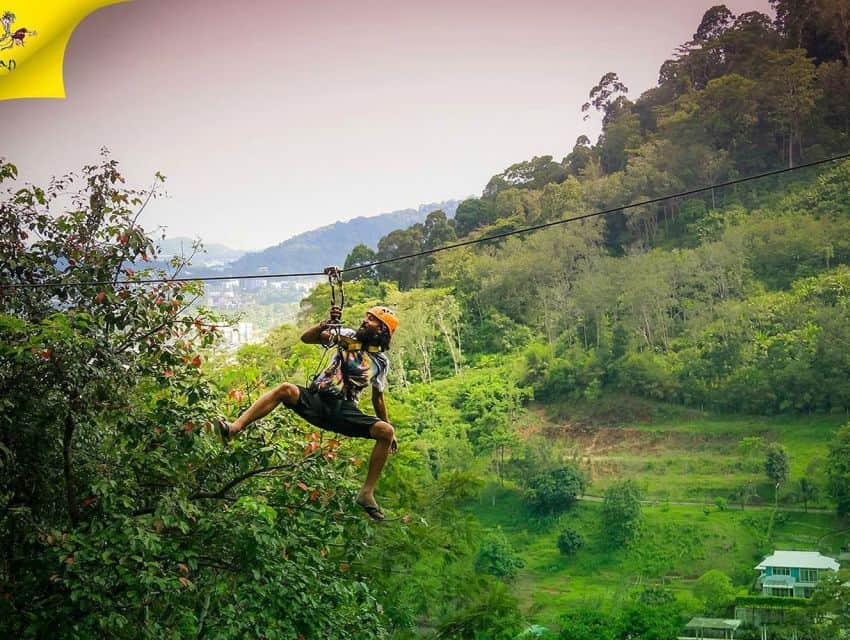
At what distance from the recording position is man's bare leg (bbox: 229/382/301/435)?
13.6ft

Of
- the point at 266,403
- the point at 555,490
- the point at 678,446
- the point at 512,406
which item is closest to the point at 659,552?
the point at 555,490

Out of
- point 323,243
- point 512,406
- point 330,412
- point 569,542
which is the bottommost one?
point 569,542

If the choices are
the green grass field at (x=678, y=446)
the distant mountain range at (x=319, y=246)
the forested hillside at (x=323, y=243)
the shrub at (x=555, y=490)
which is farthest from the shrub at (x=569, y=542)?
the forested hillside at (x=323, y=243)

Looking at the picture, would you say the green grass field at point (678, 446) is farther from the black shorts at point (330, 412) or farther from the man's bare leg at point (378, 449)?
the black shorts at point (330, 412)

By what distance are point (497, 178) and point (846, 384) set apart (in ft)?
51.6

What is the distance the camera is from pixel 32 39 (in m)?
A: 18.4

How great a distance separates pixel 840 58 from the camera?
34000mm

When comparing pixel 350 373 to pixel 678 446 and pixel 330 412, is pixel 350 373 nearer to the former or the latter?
pixel 330 412

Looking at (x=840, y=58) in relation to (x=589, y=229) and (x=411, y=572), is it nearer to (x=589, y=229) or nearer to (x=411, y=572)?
(x=589, y=229)

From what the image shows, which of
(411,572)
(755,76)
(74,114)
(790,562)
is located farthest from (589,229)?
(411,572)

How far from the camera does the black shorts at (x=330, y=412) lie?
14.0ft

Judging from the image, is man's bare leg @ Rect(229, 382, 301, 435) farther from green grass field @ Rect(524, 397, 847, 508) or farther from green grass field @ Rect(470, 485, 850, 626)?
green grass field @ Rect(524, 397, 847, 508)

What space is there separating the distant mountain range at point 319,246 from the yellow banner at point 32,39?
1092 cm

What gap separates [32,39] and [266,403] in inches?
641
